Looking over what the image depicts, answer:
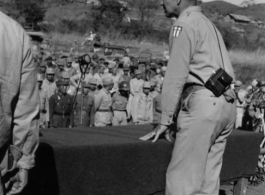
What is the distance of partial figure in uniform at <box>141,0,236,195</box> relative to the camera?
3.68 m

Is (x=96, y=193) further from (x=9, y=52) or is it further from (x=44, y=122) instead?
(x=44, y=122)

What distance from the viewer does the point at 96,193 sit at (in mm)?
4164

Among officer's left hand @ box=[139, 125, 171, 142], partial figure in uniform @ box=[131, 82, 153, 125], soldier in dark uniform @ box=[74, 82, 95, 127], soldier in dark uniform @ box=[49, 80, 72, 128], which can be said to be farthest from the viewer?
partial figure in uniform @ box=[131, 82, 153, 125]

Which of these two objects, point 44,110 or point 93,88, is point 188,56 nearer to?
point 44,110

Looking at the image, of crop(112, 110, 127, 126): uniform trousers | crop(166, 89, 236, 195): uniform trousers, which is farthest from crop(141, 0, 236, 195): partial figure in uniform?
crop(112, 110, 127, 126): uniform trousers

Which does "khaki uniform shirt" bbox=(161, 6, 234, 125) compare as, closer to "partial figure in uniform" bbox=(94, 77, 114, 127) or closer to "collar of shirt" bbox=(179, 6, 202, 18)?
"collar of shirt" bbox=(179, 6, 202, 18)

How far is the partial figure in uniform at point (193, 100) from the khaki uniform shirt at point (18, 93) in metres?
1.35

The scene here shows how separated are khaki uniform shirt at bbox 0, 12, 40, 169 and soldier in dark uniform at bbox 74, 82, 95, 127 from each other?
638 centimetres

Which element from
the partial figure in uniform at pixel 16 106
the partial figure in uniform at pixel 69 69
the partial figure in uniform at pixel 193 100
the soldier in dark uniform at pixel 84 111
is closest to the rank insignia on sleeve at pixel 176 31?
the partial figure in uniform at pixel 193 100

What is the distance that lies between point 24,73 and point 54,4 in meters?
58.7

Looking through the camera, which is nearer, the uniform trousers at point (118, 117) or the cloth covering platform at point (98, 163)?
the cloth covering platform at point (98, 163)

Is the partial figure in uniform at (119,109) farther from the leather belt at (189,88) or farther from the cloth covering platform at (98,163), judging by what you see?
the leather belt at (189,88)

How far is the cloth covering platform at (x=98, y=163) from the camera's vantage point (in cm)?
372

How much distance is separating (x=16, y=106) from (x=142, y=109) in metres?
7.37
